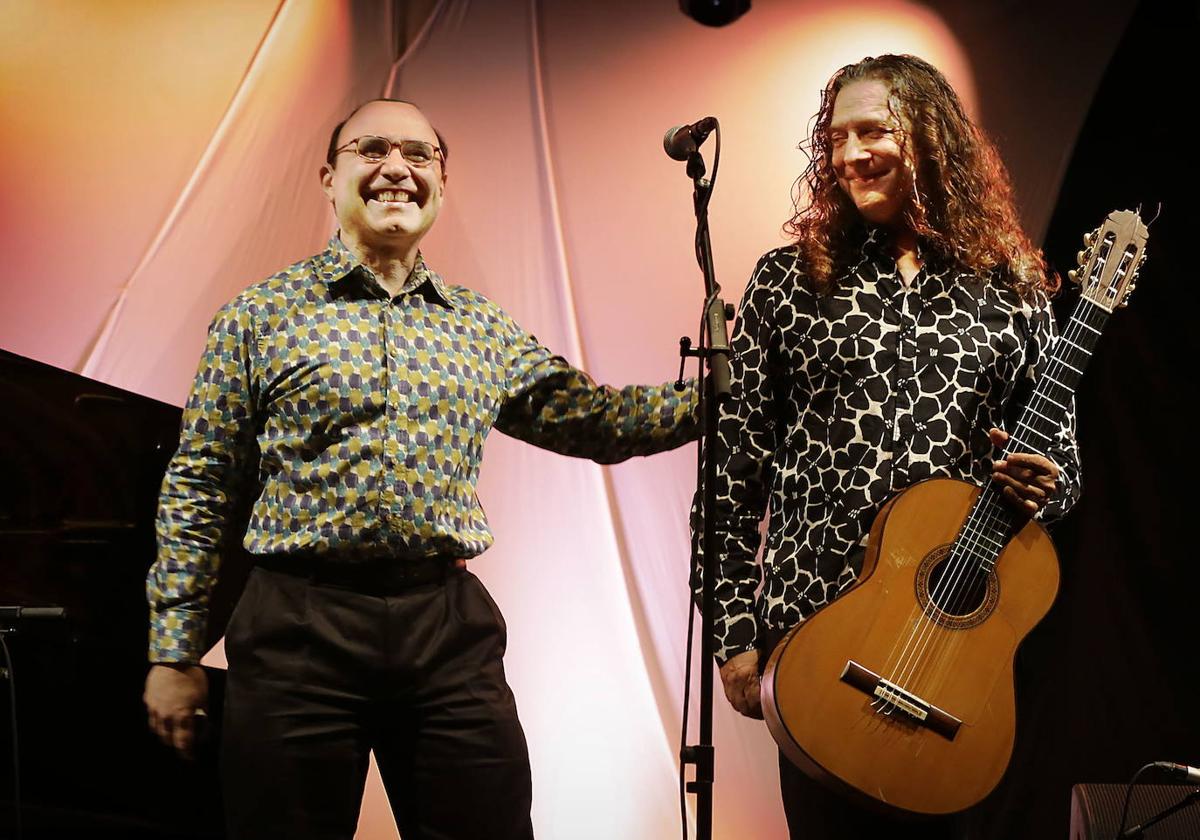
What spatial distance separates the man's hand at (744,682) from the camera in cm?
205

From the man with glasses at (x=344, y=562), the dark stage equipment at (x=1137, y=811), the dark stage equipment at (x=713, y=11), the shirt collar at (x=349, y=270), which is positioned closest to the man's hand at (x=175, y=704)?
the man with glasses at (x=344, y=562)

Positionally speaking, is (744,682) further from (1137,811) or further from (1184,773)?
(1137,811)

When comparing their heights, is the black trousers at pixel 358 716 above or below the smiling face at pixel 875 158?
below

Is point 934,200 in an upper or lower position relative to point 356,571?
upper

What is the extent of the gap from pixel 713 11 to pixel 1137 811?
2519mm

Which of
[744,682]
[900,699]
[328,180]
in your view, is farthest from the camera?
[328,180]

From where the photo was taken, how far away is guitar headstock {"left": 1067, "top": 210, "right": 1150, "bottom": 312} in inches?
88.4

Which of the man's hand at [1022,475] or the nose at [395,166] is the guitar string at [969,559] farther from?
the nose at [395,166]

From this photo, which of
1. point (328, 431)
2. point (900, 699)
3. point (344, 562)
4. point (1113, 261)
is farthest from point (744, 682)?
point (1113, 261)

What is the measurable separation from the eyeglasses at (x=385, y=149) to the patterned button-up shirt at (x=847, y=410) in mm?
825

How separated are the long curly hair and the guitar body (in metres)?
0.47

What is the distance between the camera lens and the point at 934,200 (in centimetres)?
228

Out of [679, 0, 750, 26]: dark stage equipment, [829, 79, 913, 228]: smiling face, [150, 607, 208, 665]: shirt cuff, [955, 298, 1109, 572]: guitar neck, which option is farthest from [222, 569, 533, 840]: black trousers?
[679, 0, 750, 26]: dark stage equipment

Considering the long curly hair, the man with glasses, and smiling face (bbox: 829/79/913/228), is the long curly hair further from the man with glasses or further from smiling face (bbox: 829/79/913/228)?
the man with glasses
